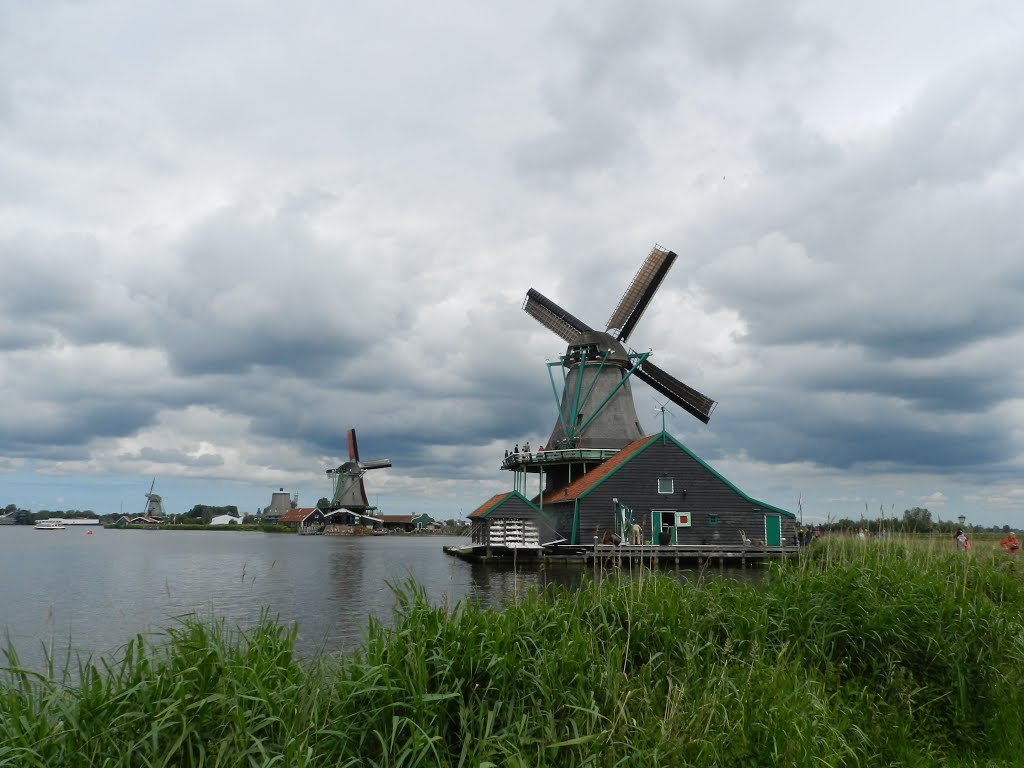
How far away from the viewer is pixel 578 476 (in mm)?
40562

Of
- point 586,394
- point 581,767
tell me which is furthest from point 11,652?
point 586,394

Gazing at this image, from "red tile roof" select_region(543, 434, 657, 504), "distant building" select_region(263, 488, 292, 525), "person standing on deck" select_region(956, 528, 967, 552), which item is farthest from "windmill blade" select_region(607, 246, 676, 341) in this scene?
"distant building" select_region(263, 488, 292, 525)

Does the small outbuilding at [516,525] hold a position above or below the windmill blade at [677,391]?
below

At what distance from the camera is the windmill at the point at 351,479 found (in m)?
90.1

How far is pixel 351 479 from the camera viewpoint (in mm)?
90688

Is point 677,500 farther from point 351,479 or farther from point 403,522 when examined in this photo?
point 403,522

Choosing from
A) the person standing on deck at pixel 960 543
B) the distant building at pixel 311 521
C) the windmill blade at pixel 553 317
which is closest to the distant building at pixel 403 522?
the distant building at pixel 311 521

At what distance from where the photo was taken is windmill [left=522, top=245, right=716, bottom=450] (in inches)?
1564

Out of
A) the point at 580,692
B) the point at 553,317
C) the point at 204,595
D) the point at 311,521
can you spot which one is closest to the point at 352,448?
the point at 311,521

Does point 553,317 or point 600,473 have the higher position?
point 553,317

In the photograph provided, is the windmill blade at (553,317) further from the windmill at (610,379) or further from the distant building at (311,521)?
the distant building at (311,521)

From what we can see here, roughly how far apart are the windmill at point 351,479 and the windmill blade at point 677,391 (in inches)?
2158

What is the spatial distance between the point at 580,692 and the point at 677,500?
29.3m

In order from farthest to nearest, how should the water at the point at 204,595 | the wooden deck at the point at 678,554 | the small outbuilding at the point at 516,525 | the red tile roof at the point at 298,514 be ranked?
the red tile roof at the point at 298,514
the small outbuilding at the point at 516,525
the wooden deck at the point at 678,554
the water at the point at 204,595
